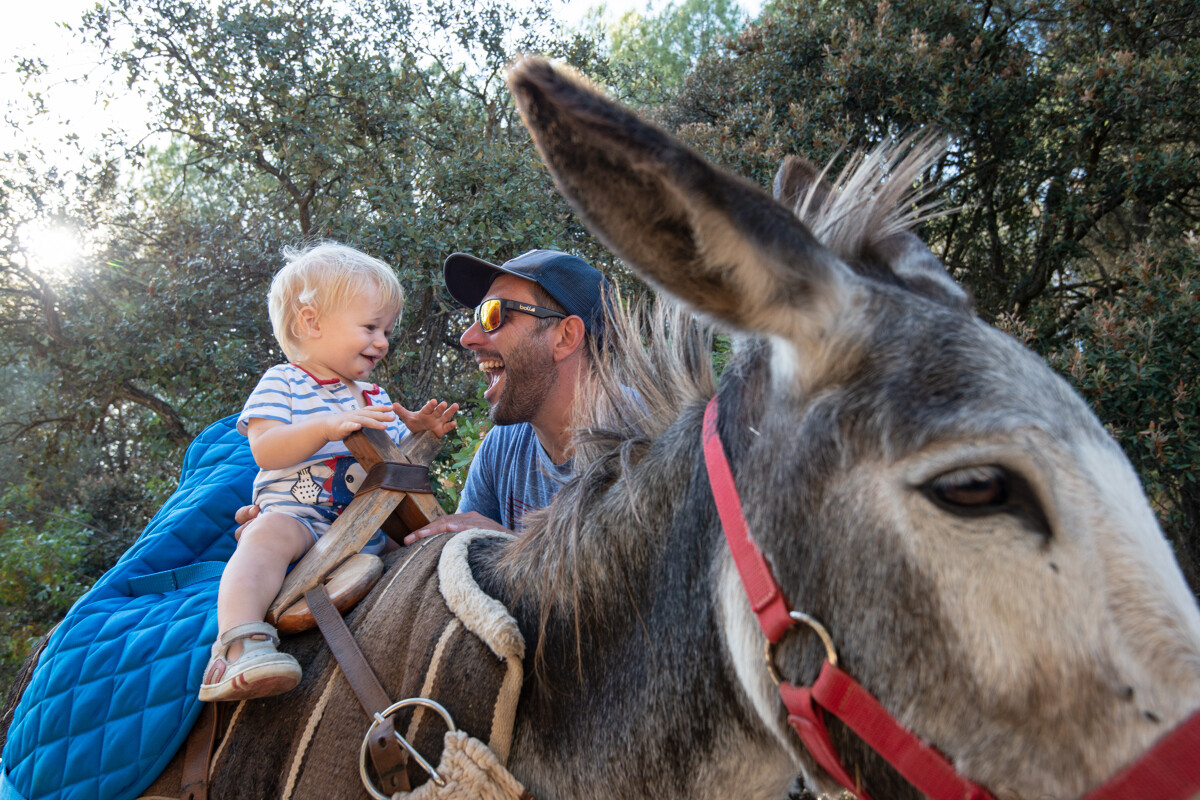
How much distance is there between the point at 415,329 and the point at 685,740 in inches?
234

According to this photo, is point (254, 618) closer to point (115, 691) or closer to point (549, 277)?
point (115, 691)

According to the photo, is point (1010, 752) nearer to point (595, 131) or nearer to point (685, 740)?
point (685, 740)

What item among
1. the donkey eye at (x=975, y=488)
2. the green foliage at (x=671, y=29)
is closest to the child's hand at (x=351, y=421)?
the donkey eye at (x=975, y=488)

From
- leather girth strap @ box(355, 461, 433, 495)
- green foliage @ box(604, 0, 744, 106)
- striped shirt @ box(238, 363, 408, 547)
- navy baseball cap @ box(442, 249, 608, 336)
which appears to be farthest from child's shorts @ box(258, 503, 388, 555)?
green foliage @ box(604, 0, 744, 106)

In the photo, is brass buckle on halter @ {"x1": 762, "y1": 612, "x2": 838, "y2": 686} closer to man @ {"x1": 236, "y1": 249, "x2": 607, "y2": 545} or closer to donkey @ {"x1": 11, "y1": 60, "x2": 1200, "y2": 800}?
donkey @ {"x1": 11, "y1": 60, "x2": 1200, "y2": 800}

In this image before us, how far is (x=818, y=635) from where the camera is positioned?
3.38 ft

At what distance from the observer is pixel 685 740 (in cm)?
124

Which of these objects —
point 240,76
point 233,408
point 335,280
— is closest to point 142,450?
point 233,408

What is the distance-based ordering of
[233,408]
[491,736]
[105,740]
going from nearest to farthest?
[491,736] < [105,740] < [233,408]

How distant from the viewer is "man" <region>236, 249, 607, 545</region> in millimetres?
3018

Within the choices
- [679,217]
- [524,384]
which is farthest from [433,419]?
[679,217]

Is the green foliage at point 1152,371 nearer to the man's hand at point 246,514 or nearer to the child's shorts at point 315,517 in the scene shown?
the child's shorts at point 315,517

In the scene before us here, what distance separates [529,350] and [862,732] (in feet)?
7.51

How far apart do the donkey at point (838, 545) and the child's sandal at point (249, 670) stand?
0.19m
